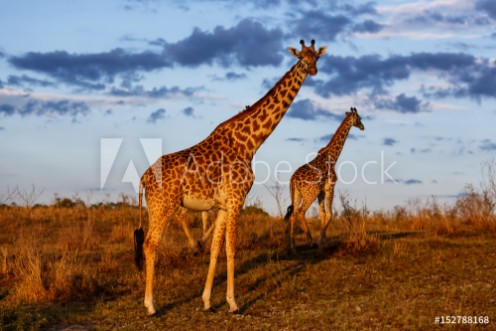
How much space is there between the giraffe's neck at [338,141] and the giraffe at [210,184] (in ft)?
18.1

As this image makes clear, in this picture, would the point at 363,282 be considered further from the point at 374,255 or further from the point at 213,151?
the point at 213,151

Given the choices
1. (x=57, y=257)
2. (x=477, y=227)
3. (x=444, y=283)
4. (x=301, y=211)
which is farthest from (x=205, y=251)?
(x=477, y=227)

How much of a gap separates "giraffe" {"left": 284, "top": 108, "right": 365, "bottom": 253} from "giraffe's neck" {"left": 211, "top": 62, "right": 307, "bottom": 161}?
4.09m

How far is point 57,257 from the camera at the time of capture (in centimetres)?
1370

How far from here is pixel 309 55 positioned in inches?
392

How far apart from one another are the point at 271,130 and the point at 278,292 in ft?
8.62

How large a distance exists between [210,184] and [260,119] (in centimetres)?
153

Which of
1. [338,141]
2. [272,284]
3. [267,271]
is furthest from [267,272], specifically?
[338,141]

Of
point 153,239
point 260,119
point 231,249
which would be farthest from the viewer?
point 260,119

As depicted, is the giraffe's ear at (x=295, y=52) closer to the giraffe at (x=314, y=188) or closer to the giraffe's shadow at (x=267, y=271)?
the giraffe's shadow at (x=267, y=271)

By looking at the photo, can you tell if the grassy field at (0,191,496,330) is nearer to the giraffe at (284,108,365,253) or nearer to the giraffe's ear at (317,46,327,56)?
the giraffe at (284,108,365,253)

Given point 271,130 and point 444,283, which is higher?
point 271,130

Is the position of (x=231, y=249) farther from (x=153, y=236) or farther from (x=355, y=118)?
(x=355, y=118)

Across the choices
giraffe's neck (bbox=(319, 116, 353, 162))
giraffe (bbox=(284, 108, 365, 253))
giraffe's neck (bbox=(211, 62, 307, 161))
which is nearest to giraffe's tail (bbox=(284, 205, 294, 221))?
giraffe (bbox=(284, 108, 365, 253))
